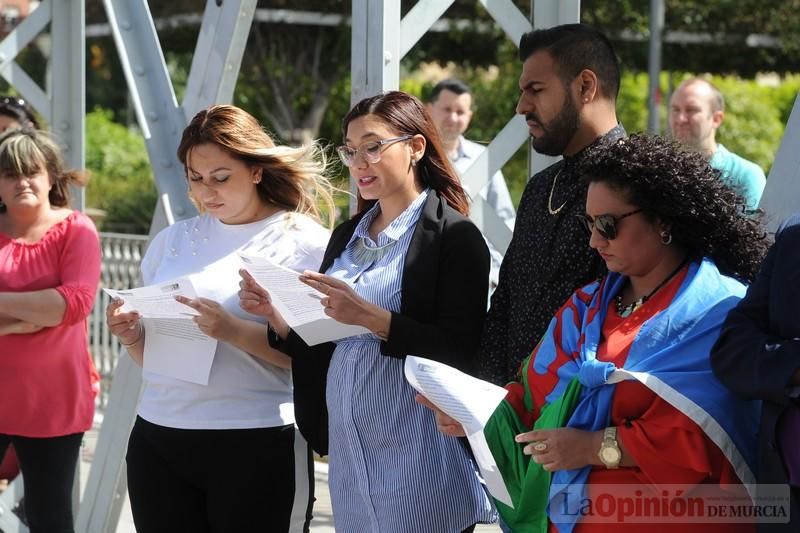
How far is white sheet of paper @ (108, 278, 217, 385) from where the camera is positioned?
334cm

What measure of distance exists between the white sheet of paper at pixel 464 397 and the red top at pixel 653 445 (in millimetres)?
235

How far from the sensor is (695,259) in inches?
103

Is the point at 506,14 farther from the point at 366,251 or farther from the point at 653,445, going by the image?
the point at 653,445

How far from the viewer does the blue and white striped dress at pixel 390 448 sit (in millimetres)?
2986

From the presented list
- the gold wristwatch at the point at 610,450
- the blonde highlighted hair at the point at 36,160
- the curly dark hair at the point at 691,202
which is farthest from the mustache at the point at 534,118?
the blonde highlighted hair at the point at 36,160

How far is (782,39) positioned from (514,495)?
58.9ft

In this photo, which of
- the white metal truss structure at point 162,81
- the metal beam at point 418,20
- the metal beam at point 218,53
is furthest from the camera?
the metal beam at point 218,53

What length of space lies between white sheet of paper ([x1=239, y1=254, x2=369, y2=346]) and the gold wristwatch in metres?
0.75

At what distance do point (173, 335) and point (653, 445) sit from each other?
157 centimetres

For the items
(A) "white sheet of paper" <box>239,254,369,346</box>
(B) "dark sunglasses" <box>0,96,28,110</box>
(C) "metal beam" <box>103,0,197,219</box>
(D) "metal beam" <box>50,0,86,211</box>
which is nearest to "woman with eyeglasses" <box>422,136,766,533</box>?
(A) "white sheet of paper" <box>239,254,369,346</box>

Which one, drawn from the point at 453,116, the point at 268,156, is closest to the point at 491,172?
the point at 268,156

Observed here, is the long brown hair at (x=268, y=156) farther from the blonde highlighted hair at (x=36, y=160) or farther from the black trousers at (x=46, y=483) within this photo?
the black trousers at (x=46, y=483)

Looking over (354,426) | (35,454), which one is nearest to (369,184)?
(354,426)

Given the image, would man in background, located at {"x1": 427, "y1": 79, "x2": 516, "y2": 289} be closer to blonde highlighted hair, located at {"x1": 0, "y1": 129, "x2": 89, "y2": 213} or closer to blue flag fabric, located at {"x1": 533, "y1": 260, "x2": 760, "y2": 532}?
blonde highlighted hair, located at {"x1": 0, "y1": 129, "x2": 89, "y2": 213}
